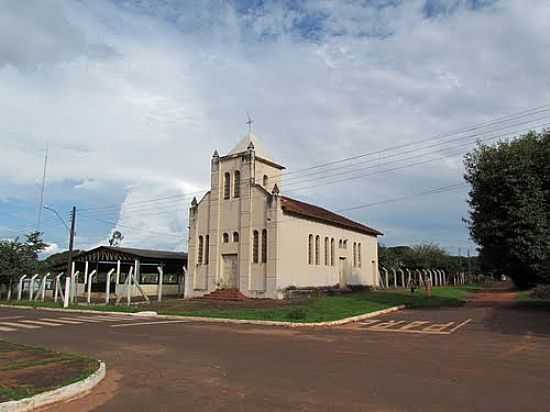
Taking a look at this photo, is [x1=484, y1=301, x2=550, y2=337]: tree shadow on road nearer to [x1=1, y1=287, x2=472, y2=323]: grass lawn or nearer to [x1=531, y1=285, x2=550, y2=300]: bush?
[x1=1, y1=287, x2=472, y2=323]: grass lawn

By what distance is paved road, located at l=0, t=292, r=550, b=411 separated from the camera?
24.9 ft

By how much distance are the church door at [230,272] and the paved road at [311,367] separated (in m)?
13.6

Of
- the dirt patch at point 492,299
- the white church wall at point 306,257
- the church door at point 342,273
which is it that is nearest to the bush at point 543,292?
the dirt patch at point 492,299

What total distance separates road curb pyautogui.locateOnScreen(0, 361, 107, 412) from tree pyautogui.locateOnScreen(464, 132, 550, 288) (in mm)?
19354

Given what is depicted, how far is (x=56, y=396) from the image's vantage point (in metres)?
7.53

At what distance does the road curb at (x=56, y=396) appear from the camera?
6.78m

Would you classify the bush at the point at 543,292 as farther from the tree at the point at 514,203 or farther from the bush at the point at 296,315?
the bush at the point at 296,315

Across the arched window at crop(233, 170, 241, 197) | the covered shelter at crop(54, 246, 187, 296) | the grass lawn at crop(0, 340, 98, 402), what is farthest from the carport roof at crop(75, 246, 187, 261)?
the grass lawn at crop(0, 340, 98, 402)

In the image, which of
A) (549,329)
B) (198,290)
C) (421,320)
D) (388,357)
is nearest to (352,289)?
(198,290)

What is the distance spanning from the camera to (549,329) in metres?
17.9

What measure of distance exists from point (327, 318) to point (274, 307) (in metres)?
5.59

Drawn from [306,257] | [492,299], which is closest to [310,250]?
[306,257]

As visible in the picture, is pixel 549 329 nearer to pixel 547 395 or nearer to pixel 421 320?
pixel 421 320

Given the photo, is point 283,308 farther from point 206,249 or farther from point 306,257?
point 206,249
